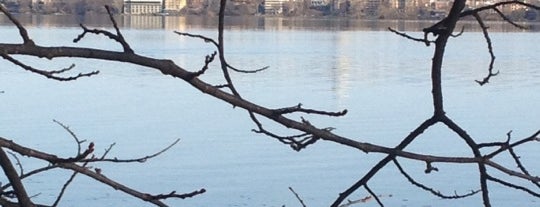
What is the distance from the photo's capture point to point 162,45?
30.8 m

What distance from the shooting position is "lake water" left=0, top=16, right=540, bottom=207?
9188mm

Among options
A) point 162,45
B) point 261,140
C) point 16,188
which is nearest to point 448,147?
point 261,140

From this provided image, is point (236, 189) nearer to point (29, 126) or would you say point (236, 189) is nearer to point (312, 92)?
point (29, 126)

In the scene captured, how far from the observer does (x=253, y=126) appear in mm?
12789

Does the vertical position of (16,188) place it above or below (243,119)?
above

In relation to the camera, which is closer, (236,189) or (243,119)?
(236,189)

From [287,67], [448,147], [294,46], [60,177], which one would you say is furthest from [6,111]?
[294,46]

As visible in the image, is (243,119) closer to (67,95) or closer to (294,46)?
(67,95)

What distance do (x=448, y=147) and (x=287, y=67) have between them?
11.3 meters

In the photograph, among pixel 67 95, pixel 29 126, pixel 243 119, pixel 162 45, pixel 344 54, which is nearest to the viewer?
pixel 29 126

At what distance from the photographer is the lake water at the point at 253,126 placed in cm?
919

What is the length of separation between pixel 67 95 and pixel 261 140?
198 inches

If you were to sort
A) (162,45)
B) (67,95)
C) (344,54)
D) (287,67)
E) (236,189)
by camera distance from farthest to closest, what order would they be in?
(162,45) → (344,54) → (287,67) → (67,95) → (236,189)

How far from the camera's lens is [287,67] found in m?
22.4
